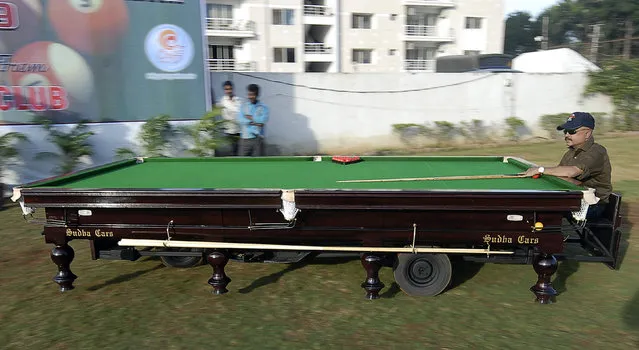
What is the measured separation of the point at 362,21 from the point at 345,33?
58.8 inches

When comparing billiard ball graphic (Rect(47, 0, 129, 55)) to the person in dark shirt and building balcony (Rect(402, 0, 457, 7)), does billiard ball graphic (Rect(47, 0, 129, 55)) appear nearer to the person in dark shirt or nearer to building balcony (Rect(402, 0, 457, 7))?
the person in dark shirt

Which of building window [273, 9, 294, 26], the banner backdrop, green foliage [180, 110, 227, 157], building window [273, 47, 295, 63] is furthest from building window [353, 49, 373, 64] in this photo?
green foliage [180, 110, 227, 157]

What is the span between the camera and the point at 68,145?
7402mm

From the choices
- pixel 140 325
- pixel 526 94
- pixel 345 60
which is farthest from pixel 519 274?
pixel 345 60

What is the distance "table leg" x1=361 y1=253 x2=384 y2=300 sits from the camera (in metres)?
3.61

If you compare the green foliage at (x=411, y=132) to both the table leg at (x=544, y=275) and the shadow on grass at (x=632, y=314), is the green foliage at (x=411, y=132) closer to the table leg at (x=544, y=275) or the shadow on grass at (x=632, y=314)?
the shadow on grass at (x=632, y=314)

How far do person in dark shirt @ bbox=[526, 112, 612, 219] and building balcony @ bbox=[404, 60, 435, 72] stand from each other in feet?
90.9

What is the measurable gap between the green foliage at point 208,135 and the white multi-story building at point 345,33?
18.8 metres

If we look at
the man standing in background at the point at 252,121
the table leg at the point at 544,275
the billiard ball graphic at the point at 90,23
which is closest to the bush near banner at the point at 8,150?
the billiard ball graphic at the point at 90,23

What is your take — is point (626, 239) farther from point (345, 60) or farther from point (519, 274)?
point (345, 60)

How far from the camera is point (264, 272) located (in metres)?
4.39

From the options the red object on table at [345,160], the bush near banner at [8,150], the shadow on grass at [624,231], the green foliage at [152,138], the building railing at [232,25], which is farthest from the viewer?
the building railing at [232,25]

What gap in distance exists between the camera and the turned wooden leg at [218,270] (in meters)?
3.75

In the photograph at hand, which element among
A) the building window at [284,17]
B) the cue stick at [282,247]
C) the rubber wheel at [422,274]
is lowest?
the rubber wheel at [422,274]
